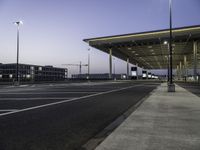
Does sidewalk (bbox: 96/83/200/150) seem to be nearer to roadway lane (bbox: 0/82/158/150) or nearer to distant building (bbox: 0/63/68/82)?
roadway lane (bbox: 0/82/158/150)

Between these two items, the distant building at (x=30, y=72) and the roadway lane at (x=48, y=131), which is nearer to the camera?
the roadway lane at (x=48, y=131)

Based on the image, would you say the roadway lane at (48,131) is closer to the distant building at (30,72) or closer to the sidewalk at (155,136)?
the sidewalk at (155,136)

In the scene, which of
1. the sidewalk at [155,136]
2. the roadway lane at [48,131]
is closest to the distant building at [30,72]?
the roadway lane at [48,131]

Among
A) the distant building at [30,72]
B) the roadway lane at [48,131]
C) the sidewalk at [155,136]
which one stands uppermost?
the distant building at [30,72]

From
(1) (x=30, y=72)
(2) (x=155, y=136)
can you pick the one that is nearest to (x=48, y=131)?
(2) (x=155, y=136)

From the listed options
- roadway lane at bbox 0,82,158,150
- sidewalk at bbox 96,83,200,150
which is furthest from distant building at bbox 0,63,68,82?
sidewalk at bbox 96,83,200,150

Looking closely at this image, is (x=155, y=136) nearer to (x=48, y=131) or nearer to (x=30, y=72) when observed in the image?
(x=48, y=131)

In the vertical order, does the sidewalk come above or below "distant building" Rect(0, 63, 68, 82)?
below

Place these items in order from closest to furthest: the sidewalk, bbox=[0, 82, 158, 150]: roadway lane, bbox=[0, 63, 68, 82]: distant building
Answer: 1. the sidewalk
2. bbox=[0, 82, 158, 150]: roadway lane
3. bbox=[0, 63, 68, 82]: distant building

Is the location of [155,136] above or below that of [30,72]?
below

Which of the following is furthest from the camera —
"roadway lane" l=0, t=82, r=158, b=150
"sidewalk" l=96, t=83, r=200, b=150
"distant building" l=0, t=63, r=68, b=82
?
"distant building" l=0, t=63, r=68, b=82

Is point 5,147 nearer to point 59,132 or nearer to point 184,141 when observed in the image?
point 59,132

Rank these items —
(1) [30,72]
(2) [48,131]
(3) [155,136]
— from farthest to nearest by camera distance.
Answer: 1. (1) [30,72]
2. (2) [48,131]
3. (3) [155,136]

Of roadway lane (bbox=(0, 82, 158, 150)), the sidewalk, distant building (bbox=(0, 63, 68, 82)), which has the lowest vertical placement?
roadway lane (bbox=(0, 82, 158, 150))
